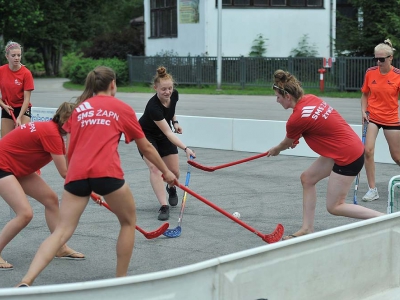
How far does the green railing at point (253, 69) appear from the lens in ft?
96.2

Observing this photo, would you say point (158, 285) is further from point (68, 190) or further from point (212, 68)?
point (212, 68)

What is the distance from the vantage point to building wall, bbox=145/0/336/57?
34.6m

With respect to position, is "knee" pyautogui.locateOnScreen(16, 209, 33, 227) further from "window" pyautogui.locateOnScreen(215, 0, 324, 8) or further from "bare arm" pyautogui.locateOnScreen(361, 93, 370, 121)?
"window" pyautogui.locateOnScreen(215, 0, 324, 8)

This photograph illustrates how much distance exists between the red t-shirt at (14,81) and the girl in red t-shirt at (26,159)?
15.4 ft

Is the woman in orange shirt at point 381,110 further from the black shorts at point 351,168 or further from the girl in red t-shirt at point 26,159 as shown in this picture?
the girl in red t-shirt at point 26,159

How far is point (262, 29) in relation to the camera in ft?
115

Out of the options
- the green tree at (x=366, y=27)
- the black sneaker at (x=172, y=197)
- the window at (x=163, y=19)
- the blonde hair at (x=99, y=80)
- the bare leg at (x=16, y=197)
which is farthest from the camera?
the window at (x=163, y=19)

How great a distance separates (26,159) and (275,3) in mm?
30444

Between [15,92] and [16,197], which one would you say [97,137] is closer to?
[16,197]

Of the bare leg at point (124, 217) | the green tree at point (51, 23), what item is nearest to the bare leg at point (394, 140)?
the bare leg at point (124, 217)

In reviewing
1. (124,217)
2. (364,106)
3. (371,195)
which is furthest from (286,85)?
(371,195)

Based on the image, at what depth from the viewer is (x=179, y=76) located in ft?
113

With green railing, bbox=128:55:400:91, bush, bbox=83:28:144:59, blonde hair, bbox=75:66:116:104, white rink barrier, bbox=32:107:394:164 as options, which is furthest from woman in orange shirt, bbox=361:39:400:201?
bush, bbox=83:28:144:59

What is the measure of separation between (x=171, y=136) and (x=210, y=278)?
3712 mm
